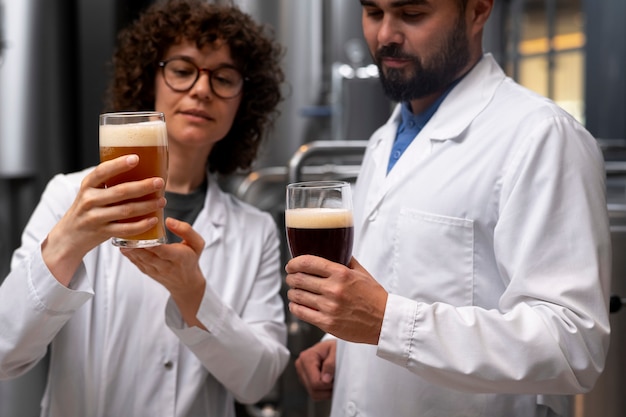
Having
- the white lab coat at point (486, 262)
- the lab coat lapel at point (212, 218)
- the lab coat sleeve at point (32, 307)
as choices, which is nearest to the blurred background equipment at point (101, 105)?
the lab coat lapel at point (212, 218)

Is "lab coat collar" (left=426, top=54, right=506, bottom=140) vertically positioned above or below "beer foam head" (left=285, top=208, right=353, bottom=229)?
above

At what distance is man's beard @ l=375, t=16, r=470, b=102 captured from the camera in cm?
167

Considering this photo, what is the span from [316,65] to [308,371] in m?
2.59

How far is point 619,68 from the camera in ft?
16.7

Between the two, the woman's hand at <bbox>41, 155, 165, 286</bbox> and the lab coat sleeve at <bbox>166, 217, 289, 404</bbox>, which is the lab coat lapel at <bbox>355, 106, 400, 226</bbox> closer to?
the lab coat sleeve at <bbox>166, 217, 289, 404</bbox>

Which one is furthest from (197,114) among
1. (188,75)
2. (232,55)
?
(232,55)

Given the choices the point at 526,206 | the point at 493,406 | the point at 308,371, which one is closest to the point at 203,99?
the point at 308,371

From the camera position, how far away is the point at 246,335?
1794 millimetres

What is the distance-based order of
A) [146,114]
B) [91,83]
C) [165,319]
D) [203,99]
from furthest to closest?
[91,83]
[203,99]
[165,319]
[146,114]

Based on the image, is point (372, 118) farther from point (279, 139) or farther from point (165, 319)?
point (165, 319)

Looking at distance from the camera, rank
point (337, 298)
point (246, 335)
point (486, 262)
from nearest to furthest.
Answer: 1. point (337, 298)
2. point (486, 262)
3. point (246, 335)

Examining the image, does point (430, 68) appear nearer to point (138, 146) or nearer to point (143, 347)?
point (138, 146)

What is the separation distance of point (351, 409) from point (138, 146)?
76 cm

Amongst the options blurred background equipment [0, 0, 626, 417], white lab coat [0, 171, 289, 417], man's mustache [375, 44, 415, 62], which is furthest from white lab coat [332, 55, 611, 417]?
blurred background equipment [0, 0, 626, 417]
